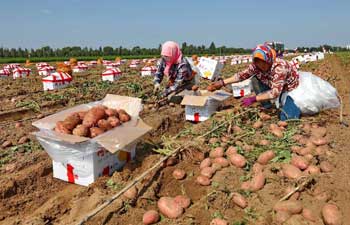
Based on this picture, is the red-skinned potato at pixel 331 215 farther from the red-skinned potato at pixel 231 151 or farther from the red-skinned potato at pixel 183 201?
the red-skinned potato at pixel 231 151

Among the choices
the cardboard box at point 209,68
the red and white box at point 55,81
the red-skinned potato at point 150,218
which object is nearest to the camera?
the red-skinned potato at point 150,218

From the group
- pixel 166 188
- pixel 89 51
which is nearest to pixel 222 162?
pixel 166 188

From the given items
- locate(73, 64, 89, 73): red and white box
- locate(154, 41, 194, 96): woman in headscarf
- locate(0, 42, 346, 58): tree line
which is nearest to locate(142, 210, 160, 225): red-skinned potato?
locate(154, 41, 194, 96): woman in headscarf

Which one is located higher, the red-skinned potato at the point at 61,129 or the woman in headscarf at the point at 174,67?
the woman in headscarf at the point at 174,67

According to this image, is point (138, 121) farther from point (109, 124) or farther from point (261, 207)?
point (261, 207)

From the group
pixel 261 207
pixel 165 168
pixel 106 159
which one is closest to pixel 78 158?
pixel 106 159

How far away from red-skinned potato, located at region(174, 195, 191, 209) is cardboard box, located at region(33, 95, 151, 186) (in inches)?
29.2

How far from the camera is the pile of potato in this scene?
3.39 metres

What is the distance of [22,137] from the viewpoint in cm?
501

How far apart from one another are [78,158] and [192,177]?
1.09 m

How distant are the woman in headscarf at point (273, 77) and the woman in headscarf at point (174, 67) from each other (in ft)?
4.50

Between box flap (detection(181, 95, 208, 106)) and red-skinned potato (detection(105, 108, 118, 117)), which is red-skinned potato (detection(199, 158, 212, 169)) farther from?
box flap (detection(181, 95, 208, 106))

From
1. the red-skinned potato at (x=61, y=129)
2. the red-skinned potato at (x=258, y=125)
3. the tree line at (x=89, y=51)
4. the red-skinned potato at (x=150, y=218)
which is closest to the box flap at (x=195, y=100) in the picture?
the red-skinned potato at (x=258, y=125)

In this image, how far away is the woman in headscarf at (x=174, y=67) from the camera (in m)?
6.07
